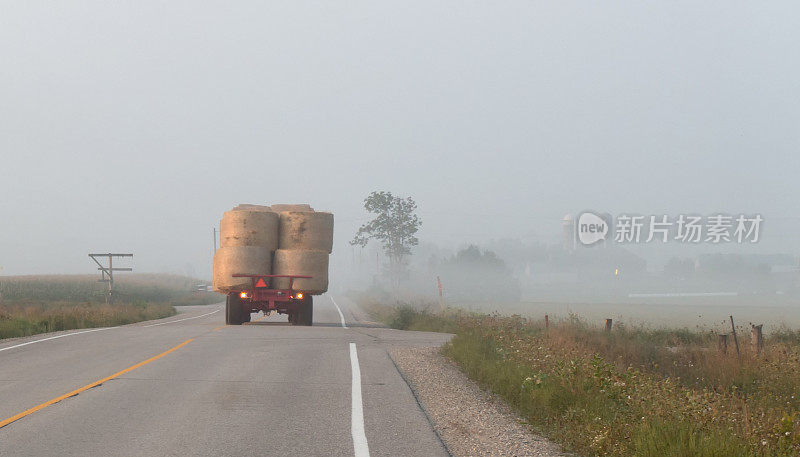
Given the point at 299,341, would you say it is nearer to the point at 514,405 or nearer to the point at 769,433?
the point at 514,405

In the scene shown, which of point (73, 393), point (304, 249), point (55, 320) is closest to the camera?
point (73, 393)

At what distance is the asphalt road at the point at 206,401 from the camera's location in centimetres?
661

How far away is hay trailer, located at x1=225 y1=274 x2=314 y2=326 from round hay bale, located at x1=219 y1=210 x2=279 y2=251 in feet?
3.45

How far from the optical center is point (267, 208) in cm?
2275

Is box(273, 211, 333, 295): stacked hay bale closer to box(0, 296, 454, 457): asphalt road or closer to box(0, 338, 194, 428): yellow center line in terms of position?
box(0, 296, 454, 457): asphalt road

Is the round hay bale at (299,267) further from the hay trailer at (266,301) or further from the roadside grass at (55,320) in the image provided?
the roadside grass at (55,320)

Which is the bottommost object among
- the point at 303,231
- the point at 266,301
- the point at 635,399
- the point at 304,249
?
the point at 635,399

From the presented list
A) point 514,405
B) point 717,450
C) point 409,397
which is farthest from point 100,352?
point 717,450

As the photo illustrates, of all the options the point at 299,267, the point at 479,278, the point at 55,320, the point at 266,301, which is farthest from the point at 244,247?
the point at 479,278

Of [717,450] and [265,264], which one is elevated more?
[265,264]

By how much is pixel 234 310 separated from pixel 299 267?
2.91m

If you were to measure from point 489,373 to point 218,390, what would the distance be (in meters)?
4.09

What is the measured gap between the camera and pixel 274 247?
2227 cm

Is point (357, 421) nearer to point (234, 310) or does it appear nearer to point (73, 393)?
point (73, 393)
